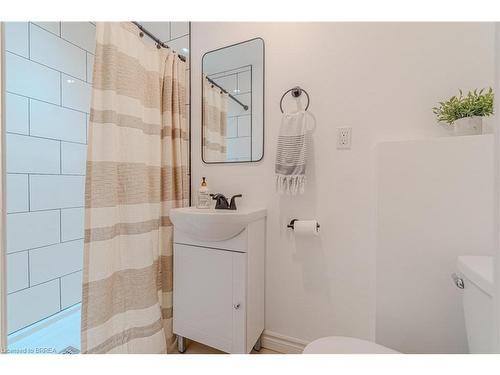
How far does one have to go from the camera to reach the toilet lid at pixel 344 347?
2.62 feet

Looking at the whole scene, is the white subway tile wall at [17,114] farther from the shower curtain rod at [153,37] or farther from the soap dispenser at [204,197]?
the soap dispenser at [204,197]

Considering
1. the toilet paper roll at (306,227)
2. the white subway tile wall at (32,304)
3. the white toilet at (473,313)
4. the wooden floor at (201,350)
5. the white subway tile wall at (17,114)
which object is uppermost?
the white subway tile wall at (17,114)

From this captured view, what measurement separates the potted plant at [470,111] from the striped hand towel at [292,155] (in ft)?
2.00

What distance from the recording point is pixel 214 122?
5.04 feet

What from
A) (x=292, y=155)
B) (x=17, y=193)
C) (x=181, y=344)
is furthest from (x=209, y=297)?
(x=17, y=193)

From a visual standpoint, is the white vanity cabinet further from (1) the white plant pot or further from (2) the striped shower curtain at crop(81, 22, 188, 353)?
(1) the white plant pot

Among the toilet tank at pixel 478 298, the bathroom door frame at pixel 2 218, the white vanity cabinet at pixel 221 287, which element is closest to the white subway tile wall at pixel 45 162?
the white vanity cabinet at pixel 221 287

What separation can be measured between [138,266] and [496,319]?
132 centimetres

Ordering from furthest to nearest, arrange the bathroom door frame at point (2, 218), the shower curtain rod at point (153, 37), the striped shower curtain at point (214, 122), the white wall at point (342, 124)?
1. the striped shower curtain at point (214, 122)
2. the shower curtain rod at point (153, 37)
3. the white wall at point (342, 124)
4. the bathroom door frame at point (2, 218)

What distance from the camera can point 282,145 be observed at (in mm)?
1254

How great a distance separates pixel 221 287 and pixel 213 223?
354 mm

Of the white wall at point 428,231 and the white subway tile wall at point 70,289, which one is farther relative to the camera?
the white subway tile wall at point 70,289

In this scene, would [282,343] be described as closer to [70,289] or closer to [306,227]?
[306,227]

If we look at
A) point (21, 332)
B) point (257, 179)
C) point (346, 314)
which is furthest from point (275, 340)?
point (21, 332)
